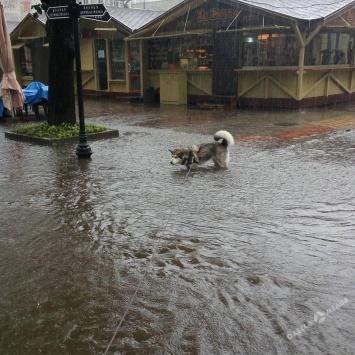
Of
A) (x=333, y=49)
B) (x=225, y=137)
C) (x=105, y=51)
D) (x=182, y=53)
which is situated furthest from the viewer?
(x=105, y=51)

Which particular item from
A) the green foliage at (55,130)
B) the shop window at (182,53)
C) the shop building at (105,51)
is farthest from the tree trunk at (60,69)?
the shop building at (105,51)

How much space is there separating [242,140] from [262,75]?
6563mm

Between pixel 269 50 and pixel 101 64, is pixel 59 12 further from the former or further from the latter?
pixel 101 64

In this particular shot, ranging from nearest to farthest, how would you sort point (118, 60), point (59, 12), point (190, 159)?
1. point (190, 159)
2. point (59, 12)
3. point (118, 60)

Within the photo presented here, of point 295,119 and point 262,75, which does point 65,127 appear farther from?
point 262,75

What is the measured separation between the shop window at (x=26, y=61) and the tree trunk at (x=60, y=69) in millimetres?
16326

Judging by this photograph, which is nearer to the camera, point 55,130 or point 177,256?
point 177,256

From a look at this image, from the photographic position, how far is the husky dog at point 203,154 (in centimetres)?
745

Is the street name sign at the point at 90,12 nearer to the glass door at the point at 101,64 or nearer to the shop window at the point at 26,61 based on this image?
the glass door at the point at 101,64

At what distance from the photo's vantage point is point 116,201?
19.0 ft

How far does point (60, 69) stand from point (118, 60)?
1125 cm

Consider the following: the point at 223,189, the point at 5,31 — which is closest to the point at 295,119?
the point at 223,189

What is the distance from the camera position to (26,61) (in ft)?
85.3

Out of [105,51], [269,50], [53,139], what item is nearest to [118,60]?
[105,51]
